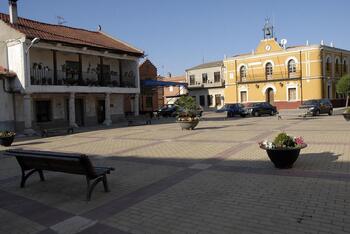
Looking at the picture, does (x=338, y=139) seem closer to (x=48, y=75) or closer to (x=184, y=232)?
(x=184, y=232)

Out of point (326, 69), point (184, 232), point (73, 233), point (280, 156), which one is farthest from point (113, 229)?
point (326, 69)

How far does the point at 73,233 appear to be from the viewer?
4.75m

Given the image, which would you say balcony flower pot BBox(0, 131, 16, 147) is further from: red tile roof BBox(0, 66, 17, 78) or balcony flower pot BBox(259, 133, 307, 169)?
balcony flower pot BBox(259, 133, 307, 169)

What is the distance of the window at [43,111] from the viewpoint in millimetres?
24672

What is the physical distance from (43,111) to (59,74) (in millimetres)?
2880

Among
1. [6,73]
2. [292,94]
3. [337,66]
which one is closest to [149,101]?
[292,94]

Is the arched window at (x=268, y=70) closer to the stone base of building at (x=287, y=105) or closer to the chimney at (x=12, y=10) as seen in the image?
the stone base of building at (x=287, y=105)

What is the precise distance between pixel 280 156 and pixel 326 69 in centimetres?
4076

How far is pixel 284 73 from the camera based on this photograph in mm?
45312

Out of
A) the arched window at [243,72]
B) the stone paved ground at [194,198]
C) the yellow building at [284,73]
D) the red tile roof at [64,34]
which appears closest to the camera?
the stone paved ground at [194,198]

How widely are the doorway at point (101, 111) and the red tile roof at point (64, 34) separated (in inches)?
186

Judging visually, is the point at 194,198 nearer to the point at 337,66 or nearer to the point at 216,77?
the point at 337,66

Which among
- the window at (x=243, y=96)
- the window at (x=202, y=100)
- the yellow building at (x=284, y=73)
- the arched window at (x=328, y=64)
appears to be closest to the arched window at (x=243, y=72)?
the yellow building at (x=284, y=73)

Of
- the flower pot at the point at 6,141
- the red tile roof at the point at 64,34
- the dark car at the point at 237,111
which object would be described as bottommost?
the flower pot at the point at 6,141
